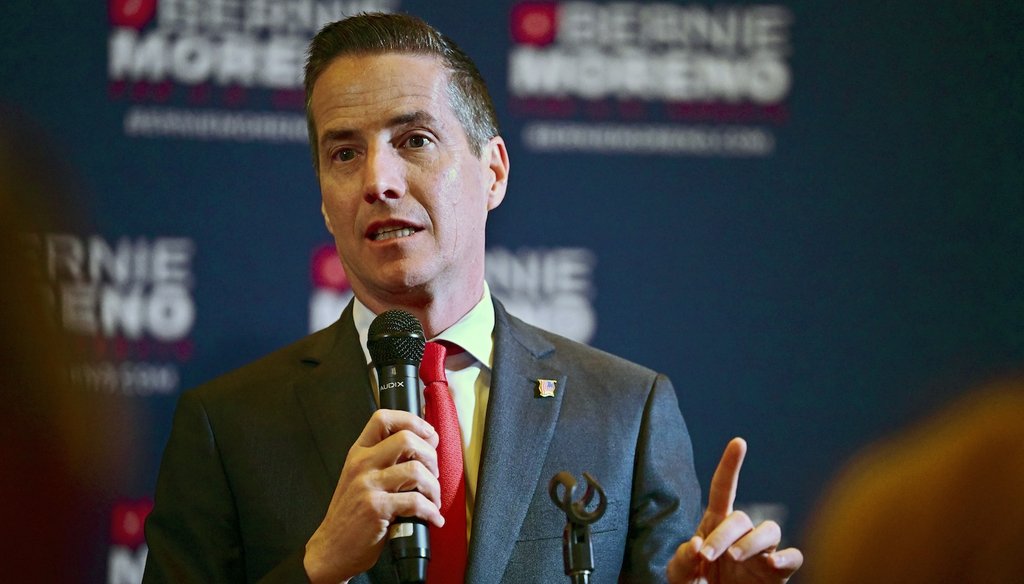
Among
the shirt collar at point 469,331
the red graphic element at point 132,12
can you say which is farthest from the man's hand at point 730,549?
the red graphic element at point 132,12

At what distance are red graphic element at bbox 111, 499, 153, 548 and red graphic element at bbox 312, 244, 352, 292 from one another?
71 centimetres

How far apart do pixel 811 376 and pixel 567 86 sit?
102cm

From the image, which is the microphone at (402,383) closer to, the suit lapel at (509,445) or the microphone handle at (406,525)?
the microphone handle at (406,525)

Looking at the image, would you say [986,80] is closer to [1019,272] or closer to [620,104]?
[1019,272]

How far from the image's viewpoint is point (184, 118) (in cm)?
318

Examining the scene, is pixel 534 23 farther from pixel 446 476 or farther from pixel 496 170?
pixel 446 476

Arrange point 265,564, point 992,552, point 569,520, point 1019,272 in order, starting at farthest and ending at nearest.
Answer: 1. point 1019,272
2. point 265,564
3. point 569,520
4. point 992,552

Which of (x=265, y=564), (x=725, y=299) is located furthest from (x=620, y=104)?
(x=265, y=564)

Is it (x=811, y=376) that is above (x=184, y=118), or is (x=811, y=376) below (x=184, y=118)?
below

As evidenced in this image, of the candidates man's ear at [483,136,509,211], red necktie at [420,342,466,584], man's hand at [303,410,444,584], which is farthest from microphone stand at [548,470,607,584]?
man's ear at [483,136,509,211]

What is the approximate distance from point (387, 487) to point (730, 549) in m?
0.60

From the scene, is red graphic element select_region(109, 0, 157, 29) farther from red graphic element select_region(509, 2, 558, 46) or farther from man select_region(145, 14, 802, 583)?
red graphic element select_region(509, 2, 558, 46)

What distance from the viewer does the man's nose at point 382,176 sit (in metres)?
2.46

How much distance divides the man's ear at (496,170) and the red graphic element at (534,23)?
0.57 m
